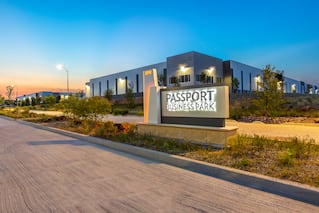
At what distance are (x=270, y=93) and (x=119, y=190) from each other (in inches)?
541

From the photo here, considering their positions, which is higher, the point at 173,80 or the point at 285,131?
the point at 173,80

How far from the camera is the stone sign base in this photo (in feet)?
20.1

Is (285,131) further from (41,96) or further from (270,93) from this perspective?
(41,96)

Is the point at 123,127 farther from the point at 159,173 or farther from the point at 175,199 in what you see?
the point at 175,199

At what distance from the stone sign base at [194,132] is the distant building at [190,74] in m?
21.4

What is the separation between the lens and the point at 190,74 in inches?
1431

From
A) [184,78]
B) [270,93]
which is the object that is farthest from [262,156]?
[184,78]

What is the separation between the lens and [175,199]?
3.20 meters

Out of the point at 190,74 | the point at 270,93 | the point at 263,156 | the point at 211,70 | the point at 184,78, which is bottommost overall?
the point at 263,156

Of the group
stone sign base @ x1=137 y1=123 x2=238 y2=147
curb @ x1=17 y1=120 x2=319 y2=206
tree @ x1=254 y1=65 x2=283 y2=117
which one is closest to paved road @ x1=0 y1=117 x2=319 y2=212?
curb @ x1=17 y1=120 x2=319 y2=206

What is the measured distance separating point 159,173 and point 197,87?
359 centimetres

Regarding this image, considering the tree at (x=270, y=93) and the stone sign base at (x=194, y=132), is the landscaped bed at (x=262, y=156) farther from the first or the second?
the tree at (x=270, y=93)

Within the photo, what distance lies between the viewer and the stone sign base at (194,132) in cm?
613

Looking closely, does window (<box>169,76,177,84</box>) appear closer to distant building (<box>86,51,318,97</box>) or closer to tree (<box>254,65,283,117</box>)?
distant building (<box>86,51,318,97</box>)
